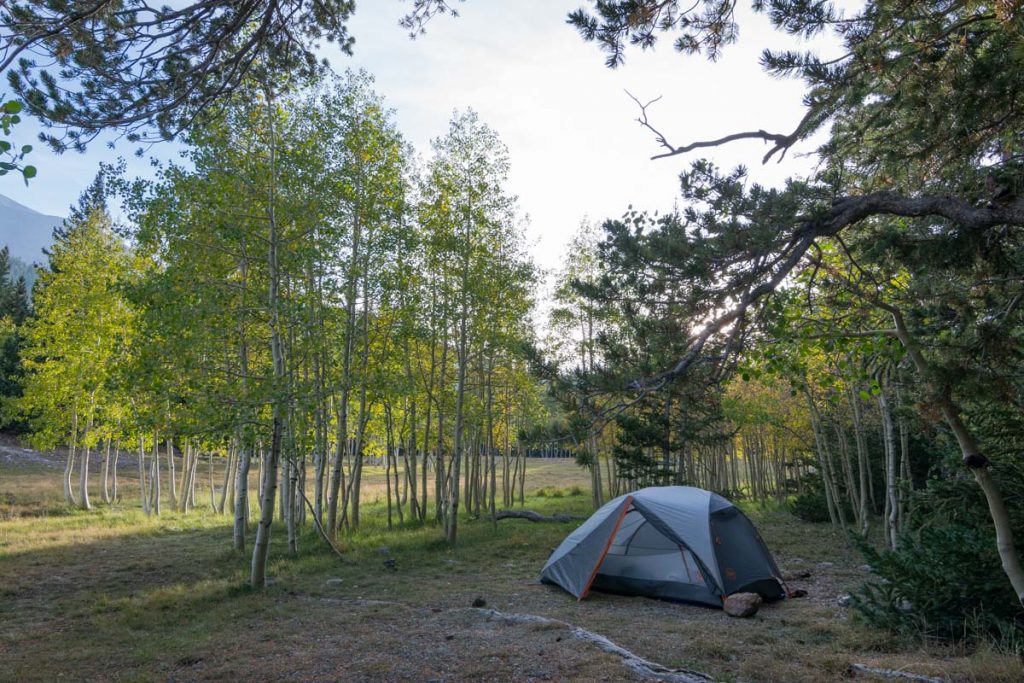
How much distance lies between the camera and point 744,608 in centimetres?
866

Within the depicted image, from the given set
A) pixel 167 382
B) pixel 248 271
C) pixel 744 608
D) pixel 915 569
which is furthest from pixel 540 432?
pixel 248 271

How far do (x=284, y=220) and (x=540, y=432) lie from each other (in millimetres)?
8763

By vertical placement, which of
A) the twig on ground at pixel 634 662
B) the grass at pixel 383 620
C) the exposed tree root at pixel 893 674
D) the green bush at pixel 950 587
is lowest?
the grass at pixel 383 620

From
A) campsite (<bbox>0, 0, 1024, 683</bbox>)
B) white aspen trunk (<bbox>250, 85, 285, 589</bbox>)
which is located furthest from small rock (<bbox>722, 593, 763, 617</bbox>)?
white aspen trunk (<bbox>250, 85, 285, 589</bbox>)

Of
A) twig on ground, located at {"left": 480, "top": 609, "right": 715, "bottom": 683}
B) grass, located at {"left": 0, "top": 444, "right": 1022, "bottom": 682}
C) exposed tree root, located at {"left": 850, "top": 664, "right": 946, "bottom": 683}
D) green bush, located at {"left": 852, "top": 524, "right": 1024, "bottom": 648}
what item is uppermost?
green bush, located at {"left": 852, "top": 524, "right": 1024, "bottom": 648}

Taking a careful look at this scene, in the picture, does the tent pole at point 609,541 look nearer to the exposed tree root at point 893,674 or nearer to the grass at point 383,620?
the grass at point 383,620

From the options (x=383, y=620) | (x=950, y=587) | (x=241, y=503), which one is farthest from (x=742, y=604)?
(x=241, y=503)

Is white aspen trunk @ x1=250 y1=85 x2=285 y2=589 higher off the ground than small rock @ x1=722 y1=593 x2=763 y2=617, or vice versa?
white aspen trunk @ x1=250 y1=85 x2=285 y2=589

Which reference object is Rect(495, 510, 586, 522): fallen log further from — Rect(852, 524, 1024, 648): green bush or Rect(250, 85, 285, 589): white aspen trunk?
Rect(852, 524, 1024, 648): green bush

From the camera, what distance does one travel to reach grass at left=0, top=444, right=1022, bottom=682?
623 cm

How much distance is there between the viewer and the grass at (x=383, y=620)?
20.4 feet

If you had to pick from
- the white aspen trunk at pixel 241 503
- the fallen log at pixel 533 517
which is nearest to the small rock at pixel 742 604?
the white aspen trunk at pixel 241 503

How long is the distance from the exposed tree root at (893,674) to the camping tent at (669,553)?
3446 mm

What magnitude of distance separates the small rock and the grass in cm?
17
